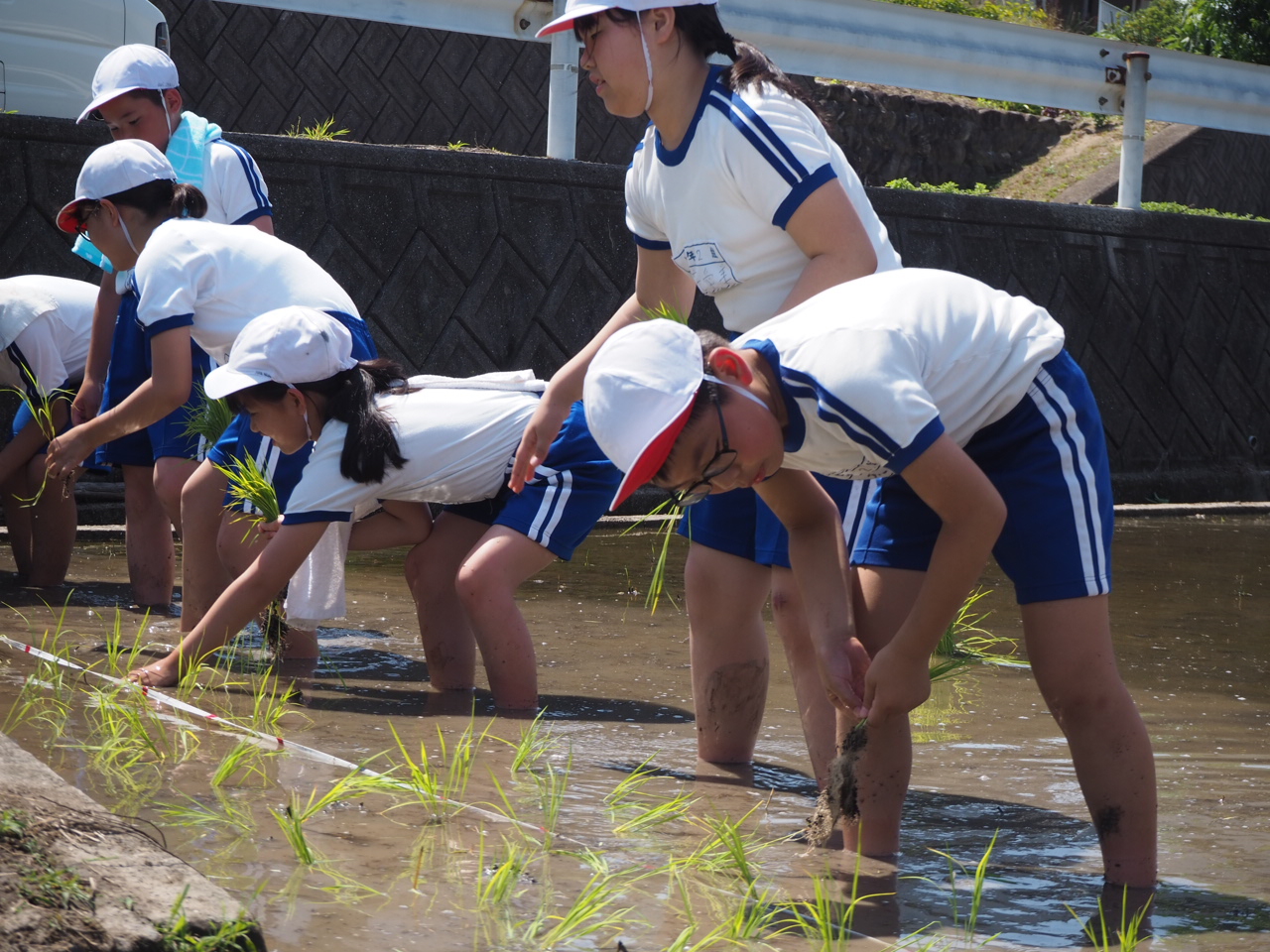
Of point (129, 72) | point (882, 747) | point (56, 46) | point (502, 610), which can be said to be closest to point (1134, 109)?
point (56, 46)

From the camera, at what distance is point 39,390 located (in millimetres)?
5074

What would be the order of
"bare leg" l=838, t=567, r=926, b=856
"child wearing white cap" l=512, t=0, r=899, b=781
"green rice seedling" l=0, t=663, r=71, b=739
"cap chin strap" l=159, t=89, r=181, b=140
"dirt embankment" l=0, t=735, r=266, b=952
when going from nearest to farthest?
1. "dirt embankment" l=0, t=735, r=266, b=952
2. "bare leg" l=838, t=567, r=926, b=856
3. "child wearing white cap" l=512, t=0, r=899, b=781
4. "green rice seedling" l=0, t=663, r=71, b=739
5. "cap chin strap" l=159, t=89, r=181, b=140

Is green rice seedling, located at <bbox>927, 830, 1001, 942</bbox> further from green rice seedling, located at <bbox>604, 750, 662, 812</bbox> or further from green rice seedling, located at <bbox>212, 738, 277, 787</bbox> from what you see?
green rice seedling, located at <bbox>212, 738, 277, 787</bbox>

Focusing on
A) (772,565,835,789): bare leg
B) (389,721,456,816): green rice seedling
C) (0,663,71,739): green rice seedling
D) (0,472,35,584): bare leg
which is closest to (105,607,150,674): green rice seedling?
(0,663,71,739): green rice seedling

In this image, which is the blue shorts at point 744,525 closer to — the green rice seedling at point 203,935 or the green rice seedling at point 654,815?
the green rice seedling at point 654,815

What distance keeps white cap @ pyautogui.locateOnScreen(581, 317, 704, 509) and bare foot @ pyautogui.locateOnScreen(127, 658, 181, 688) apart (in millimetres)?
1710

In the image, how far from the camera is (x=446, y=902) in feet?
7.26

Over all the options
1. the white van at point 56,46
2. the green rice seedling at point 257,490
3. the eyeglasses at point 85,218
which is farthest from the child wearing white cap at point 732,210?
the white van at point 56,46

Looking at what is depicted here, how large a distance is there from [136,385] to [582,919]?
10.2ft

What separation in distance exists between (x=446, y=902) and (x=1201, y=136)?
44.2 ft

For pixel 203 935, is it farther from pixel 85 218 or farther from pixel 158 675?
pixel 85 218

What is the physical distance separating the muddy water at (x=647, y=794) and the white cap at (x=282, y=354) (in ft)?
2.45

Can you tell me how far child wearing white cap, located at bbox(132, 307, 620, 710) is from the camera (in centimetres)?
360

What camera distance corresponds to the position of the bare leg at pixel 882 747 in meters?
2.60
